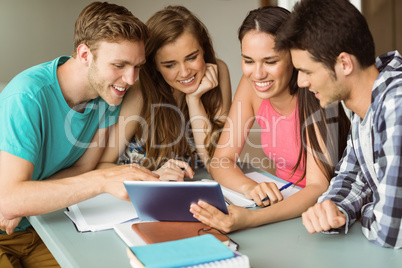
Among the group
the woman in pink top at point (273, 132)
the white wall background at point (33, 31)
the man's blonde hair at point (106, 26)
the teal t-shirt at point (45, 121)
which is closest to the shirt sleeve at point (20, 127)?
the teal t-shirt at point (45, 121)

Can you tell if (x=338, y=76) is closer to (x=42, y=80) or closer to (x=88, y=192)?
(x=88, y=192)

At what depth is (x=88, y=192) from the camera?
1.32 metres

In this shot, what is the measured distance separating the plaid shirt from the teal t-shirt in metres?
0.87

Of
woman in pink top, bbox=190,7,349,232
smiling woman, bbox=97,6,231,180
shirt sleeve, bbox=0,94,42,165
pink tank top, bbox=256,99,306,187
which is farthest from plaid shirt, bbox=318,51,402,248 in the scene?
shirt sleeve, bbox=0,94,42,165

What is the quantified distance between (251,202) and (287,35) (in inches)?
19.5

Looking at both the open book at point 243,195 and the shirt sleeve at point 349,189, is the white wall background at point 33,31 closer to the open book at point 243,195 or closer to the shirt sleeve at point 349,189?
the open book at point 243,195

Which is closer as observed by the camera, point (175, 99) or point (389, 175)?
point (389, 175)

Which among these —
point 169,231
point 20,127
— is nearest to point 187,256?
point 169,231

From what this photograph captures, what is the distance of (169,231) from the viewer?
115 centimetres

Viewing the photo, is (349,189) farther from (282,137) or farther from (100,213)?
(100,213)

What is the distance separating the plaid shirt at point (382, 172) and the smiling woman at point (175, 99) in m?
0.70

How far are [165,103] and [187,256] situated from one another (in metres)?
1.18

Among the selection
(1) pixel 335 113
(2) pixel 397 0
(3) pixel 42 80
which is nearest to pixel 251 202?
(1) pixel 335 113

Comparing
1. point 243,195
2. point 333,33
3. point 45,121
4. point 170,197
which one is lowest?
point 243,195
